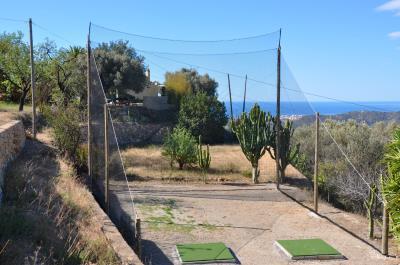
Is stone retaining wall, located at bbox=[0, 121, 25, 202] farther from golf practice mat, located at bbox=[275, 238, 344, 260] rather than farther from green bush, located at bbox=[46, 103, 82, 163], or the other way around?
golf practice mat, located at bbox=[275, 238, 344, 260]

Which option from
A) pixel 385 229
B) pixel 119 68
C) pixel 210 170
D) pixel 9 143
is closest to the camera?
pixel 385 229

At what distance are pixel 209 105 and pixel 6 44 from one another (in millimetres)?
9091

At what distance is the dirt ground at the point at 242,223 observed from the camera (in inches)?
259

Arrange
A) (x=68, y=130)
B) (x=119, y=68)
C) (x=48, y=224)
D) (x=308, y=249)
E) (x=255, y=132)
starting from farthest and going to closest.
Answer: (x=119, y=68) → (x=255, y=132) → (x=68, y=130) → (x=308, y=249) → (x=48, y=224)

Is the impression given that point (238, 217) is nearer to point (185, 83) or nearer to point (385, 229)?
point (385, 229)

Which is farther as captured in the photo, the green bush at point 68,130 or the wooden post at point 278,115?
the green bush at point 68,130

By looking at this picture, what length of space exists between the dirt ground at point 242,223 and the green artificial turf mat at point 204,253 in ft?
0.41

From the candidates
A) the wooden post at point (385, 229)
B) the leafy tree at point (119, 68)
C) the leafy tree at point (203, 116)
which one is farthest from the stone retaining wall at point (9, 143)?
the leafy tree at point (119, 68)

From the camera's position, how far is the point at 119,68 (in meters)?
21.3

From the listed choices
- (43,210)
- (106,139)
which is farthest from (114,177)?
(43,210)

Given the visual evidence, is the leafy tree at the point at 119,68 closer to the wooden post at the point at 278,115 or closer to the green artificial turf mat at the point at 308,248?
the wooden post at the point at 278,115

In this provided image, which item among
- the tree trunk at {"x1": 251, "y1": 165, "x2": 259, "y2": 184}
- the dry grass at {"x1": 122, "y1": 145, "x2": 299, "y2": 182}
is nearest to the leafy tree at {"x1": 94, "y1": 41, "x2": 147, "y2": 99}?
the dry grass at {"x1": 122, "y1": 145, "x2": 299, "y2": 182}

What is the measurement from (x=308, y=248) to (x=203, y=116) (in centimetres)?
1169

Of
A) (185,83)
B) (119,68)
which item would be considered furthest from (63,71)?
(185,83)
